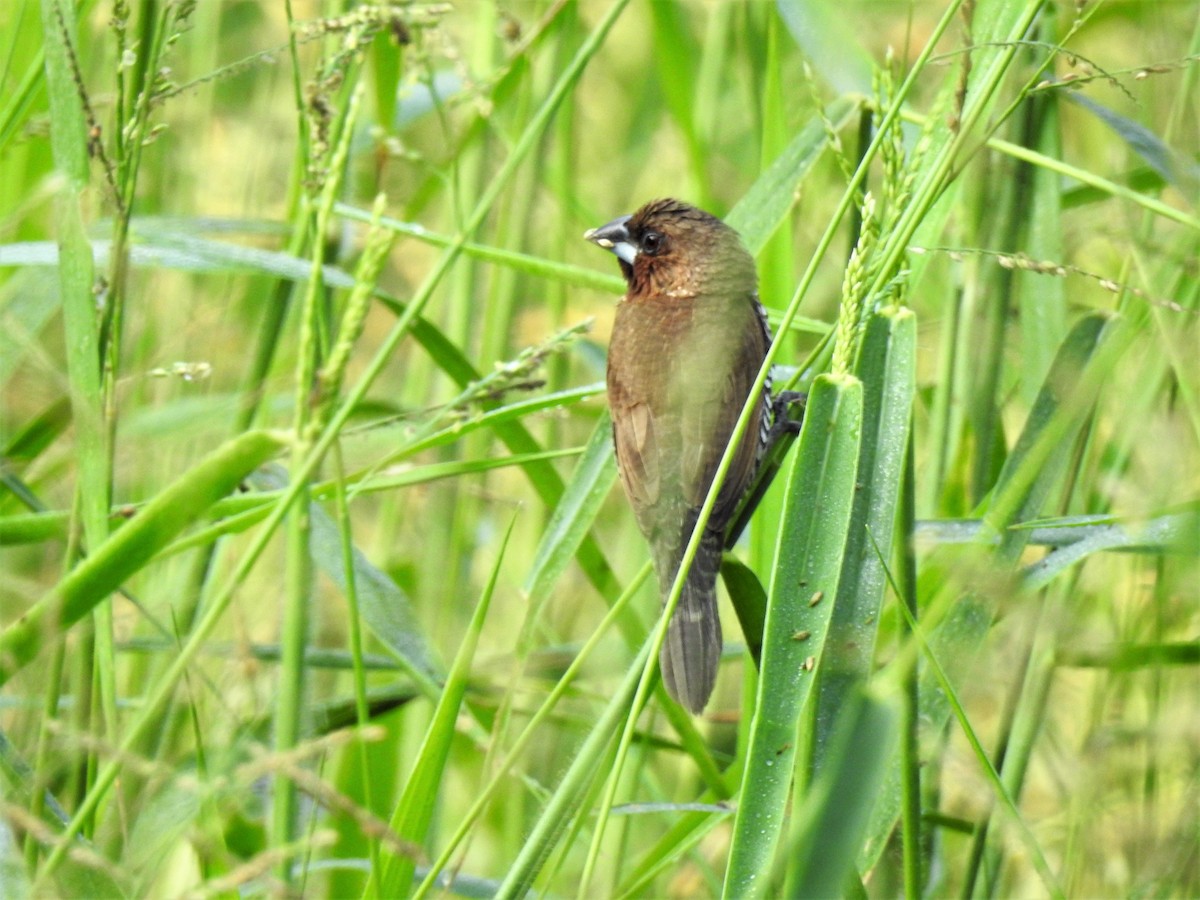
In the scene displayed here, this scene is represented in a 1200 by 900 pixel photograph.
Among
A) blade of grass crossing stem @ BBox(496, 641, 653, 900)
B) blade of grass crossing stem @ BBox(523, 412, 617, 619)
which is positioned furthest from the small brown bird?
blade of grass crossing stem @ BBox(496, 641, 653, 900)

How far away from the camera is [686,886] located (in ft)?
9.43

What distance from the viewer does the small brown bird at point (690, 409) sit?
2.29m

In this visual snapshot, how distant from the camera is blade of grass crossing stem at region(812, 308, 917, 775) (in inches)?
59.7

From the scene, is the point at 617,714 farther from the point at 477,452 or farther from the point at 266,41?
the point at 266,41

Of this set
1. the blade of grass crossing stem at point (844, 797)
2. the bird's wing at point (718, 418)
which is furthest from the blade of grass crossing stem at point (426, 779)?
the bird's wing at point (718, 418)

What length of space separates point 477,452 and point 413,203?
0.64 metres

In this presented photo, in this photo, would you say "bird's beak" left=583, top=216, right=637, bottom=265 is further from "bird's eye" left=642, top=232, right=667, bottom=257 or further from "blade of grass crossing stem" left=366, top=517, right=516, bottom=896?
"blade of grass crossing stem" left=366, top=517, right=516, bottom=896

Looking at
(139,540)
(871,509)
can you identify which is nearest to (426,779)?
(139,540)

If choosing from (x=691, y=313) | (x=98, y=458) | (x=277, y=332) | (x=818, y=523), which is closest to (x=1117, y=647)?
(x=818, y=523)

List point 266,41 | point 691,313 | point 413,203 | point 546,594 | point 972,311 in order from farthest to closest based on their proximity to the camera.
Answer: point 266,41, point 413,203, point 691,313, point 972,311, point 546,594

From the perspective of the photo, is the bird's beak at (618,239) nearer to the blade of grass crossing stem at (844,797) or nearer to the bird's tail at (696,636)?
the bird's tail at (696,636)

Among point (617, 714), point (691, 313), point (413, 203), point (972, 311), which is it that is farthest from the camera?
point (413, 203)

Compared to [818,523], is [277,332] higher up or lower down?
higher up

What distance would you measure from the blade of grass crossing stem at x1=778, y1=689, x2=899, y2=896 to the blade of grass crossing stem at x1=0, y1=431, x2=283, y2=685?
58 centimetres
